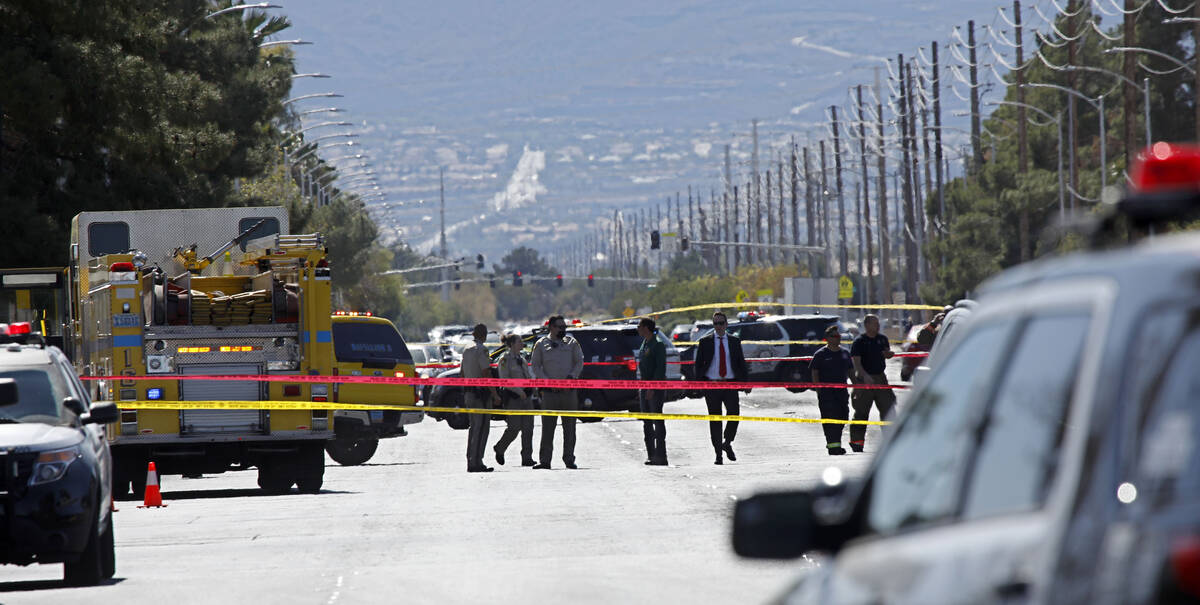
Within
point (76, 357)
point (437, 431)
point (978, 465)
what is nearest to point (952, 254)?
point (437, 431)

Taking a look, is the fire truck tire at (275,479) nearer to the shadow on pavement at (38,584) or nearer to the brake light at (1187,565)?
the shadow on pavement at (38,584)

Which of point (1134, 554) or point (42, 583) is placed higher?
point (1134, 554)

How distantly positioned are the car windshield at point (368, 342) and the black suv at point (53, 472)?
1433cm

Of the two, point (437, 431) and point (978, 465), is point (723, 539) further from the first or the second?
point (437, 431)

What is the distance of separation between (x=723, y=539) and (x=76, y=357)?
12.1 m

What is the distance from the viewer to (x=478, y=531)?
15.1m

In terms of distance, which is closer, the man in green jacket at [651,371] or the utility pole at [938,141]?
the man in green jacket at [651,371]

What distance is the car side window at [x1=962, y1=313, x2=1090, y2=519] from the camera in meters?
3.49

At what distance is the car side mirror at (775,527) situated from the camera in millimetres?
4227

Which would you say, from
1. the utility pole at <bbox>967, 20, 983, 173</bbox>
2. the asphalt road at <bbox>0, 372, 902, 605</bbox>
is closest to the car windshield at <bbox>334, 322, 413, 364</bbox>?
the asphalt road at <bbox>0, 372, 902, 605</bbox>

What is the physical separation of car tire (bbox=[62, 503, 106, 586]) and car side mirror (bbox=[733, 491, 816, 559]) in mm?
8682

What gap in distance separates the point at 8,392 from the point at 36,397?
91cm

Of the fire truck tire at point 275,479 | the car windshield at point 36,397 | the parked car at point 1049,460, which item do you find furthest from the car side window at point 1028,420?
the fire truck tire at point 275,479

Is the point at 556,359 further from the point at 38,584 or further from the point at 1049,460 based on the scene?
the point at 1049,460
